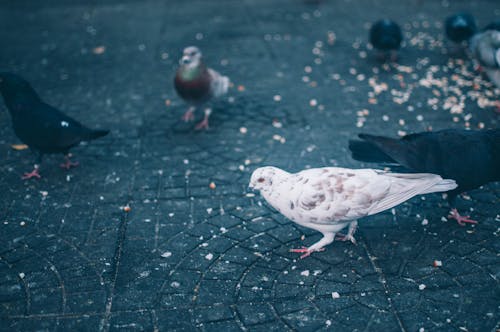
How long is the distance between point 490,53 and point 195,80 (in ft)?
16.3

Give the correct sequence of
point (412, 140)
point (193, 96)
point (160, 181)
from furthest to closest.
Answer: point (193, 96)
point (160, 181)
point (412, 140)

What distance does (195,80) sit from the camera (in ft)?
23.7

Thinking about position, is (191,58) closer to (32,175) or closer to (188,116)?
(188,116)

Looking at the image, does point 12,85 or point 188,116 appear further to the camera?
point 188,116

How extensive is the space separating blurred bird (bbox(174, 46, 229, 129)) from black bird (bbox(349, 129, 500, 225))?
3.07 m

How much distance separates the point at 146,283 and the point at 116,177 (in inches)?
81.3

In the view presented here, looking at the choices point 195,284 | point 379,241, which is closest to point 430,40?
point 379,241

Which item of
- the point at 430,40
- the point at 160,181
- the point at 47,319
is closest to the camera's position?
the point at 47,319

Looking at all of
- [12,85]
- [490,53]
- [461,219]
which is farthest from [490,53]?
[12,85]

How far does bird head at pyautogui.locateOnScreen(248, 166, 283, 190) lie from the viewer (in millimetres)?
4753

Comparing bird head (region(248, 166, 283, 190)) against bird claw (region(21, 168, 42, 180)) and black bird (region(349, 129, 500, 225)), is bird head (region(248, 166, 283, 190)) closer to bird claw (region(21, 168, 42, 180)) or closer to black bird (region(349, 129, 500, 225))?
black bird (region(349, 129, 500, 225))

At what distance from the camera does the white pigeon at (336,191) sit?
183 inches

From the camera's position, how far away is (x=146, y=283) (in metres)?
4.69

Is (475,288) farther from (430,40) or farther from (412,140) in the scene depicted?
(430,40)
